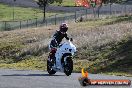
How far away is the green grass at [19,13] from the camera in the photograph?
98581mm

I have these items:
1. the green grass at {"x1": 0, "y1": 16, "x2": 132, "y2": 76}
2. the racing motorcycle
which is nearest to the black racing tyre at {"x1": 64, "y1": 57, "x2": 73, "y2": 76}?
the racing motorcycle

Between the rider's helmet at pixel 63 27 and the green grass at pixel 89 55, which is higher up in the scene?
the rider's helmet at pixel 63 27

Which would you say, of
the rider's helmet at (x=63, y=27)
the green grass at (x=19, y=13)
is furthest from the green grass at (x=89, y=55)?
the green grass at (x=19, y=13)

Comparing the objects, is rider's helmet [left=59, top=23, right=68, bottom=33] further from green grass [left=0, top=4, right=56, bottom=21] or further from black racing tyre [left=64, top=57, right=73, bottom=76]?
green grass [left=0, top=4, right=56, bottom=21]

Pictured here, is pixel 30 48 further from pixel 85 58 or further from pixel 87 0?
pixel 87 0

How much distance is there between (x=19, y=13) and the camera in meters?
105

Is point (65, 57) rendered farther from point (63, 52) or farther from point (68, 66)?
point (68, 66)

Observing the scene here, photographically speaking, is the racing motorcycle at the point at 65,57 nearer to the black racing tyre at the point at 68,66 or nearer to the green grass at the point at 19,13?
the black racing tyre at the point at 68,66

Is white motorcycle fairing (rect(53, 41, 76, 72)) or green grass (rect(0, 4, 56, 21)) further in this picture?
green grass (rect(0, 4, 56, 21))

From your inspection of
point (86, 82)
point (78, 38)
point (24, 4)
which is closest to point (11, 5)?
point (24, 4)

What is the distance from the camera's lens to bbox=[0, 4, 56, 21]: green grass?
98.6m

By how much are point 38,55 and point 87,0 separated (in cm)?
7134

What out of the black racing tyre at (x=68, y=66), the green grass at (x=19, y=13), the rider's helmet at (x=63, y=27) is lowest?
the green grass at (x=19, y=13)

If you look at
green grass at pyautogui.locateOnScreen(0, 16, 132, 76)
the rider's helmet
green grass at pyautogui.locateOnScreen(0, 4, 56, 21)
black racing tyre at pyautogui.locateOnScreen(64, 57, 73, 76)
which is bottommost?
green grass at pyautogui.locateOnScreen(0, 4, 56, 21)
